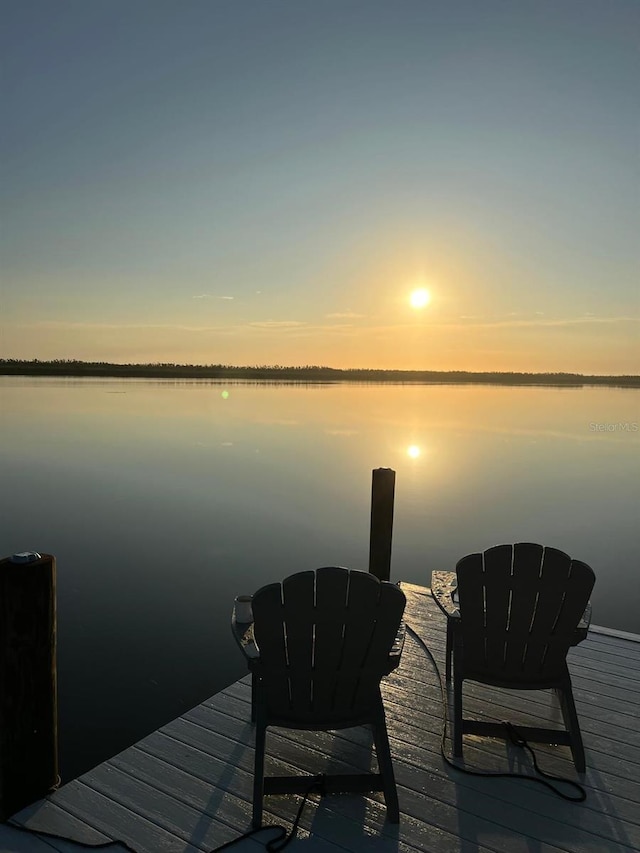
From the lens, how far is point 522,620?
102 inches

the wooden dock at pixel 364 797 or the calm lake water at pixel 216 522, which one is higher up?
A: the wooden dock at pixel 364 797

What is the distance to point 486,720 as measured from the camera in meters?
2.99

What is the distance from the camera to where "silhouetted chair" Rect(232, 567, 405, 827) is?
2.17 meters

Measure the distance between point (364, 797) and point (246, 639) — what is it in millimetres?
837

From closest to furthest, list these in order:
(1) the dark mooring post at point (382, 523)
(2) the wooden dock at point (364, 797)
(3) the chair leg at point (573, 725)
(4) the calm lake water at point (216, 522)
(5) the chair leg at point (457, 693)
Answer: (2) the wooden dock at point (364, 797) → (3) the chair leg at point (573, 725) → (5) the chair leg at point (457, 693) → (1) the dark mooring post at point (382, 523) → (4) the calm lake water at point (216, 522)

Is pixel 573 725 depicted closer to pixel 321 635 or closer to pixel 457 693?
pixel 457 693

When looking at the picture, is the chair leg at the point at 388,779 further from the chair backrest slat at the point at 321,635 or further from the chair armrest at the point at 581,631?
the chair armrest at the point at 581,631

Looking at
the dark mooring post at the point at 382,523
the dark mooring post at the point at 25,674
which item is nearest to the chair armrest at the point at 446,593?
the dark mooring post at the point at 382,523

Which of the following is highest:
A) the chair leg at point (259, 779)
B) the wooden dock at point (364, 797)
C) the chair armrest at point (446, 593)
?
the chair armrest at point (446, 593)

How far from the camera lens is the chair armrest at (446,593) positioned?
2.85m

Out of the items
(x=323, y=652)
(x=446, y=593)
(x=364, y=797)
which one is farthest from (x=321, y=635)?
(x=446, y=593)

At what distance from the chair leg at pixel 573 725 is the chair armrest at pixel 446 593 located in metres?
0.57

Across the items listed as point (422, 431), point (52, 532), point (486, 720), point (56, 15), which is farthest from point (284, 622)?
point (422, 431)

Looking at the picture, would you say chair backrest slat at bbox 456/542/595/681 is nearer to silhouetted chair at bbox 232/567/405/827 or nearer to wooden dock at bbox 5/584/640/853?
wooden dock at bbox 5/584/640/853
